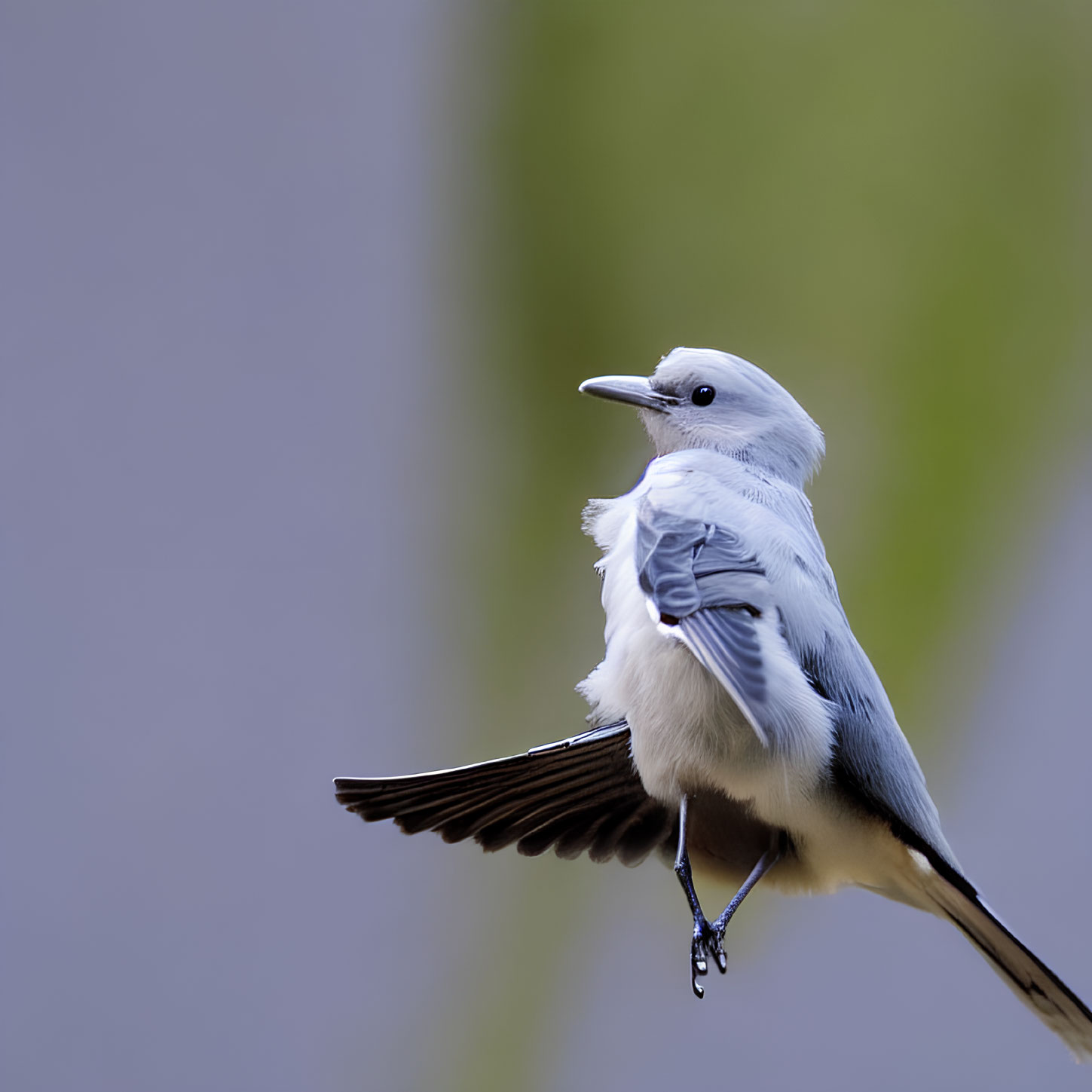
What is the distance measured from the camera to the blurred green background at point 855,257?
1.22 meters

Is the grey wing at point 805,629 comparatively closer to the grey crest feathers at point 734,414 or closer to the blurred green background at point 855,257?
the grey crest feathers at point 734,414

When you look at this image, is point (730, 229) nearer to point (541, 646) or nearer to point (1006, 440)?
point (1006, 440)

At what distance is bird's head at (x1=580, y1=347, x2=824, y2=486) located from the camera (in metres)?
0.58

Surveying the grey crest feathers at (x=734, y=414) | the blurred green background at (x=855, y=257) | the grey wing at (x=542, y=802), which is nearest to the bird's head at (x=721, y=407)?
the grey crest feathers at (x=734, y=414)

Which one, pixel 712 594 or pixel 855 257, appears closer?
pixel 712 594

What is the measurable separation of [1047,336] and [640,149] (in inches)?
20.0

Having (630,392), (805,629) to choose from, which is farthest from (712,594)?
(630,392)

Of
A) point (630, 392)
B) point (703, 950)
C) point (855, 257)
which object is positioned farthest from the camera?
point (855, 257)

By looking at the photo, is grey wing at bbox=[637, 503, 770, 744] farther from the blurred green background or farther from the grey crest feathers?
the blurred green background

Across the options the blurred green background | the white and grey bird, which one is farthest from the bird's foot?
the blurred green background

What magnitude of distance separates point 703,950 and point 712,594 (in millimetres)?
147

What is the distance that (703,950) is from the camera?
0.47m

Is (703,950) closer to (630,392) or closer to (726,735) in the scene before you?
(726,735)

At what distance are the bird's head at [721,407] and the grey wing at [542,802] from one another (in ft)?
0.52
